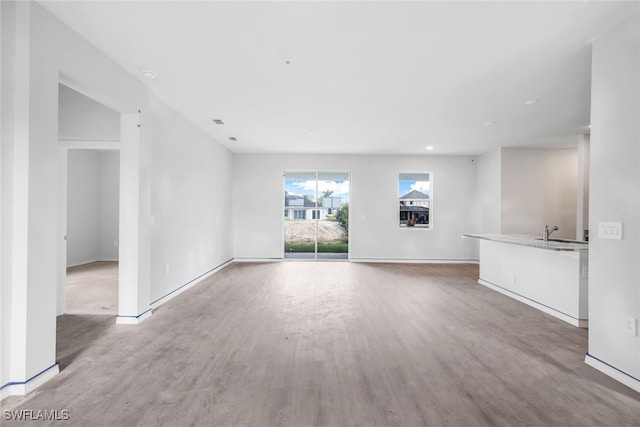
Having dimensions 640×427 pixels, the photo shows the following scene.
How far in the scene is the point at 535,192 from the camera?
6996 mm

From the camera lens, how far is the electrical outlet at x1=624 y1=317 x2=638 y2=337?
2.25 meters

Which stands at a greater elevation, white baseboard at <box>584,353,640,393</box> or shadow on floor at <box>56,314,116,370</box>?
white baseboard at <box>584,353,640,393</box>

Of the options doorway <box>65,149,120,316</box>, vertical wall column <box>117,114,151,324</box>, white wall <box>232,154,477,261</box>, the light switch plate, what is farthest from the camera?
white wall <box>232,154,477,261</box>

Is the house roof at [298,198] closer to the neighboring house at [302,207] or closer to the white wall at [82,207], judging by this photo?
the neighboring house at [302,207]

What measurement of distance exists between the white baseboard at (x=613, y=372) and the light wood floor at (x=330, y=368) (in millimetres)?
66

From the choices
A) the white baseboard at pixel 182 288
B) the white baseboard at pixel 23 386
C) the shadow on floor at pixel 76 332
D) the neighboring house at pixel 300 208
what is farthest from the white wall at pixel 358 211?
the white baseboard at pixel 23 386

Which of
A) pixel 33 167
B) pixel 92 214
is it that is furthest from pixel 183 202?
pixel 92 214

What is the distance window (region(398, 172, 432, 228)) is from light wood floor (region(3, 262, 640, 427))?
382 centimetres

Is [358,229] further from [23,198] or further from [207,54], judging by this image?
[23,198]

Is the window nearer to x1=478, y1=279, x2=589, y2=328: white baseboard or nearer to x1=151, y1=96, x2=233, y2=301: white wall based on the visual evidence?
x1=478, y1=279, x2=589, y2=328: white baseboard

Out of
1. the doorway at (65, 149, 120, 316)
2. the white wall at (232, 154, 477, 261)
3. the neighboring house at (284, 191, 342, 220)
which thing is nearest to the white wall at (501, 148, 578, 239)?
the white wall at (232, 154, 477, 261)

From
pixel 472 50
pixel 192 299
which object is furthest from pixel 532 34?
pixel 192 299

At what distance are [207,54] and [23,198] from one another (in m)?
1.90

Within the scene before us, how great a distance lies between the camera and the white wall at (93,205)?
23.2 feet
